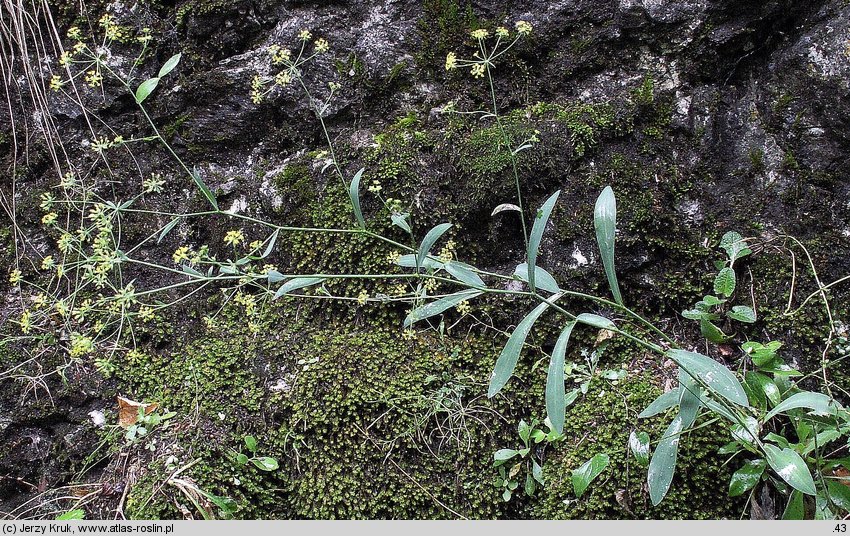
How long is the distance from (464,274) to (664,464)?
→ 613 millimetres

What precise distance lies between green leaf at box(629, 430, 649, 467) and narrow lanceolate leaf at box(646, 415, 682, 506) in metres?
0.13

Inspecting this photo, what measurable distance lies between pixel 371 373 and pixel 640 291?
0.89m

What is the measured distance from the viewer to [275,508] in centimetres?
166

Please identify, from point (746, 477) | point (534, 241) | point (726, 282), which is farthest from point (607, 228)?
point (746, 477)

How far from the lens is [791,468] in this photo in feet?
3.87

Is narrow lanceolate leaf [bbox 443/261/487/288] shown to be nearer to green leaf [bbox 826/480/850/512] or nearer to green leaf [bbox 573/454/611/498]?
green leaf [bbox 573/454/611/498]

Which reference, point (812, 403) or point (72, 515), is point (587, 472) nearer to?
point (812, 403)

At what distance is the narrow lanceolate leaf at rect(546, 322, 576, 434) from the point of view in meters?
1.13

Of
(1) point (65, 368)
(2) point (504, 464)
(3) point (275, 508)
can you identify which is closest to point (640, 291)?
(2) point (504, 464)

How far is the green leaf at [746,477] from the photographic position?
53.7 inches

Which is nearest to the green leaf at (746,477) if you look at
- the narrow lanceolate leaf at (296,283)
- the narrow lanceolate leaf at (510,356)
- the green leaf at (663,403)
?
the green leaf at (663,403)

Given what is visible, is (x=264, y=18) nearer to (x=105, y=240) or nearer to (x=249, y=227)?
(x=249, y=227)

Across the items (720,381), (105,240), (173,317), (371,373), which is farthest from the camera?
Answer: (173,317)

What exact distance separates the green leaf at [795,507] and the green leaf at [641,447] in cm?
30
